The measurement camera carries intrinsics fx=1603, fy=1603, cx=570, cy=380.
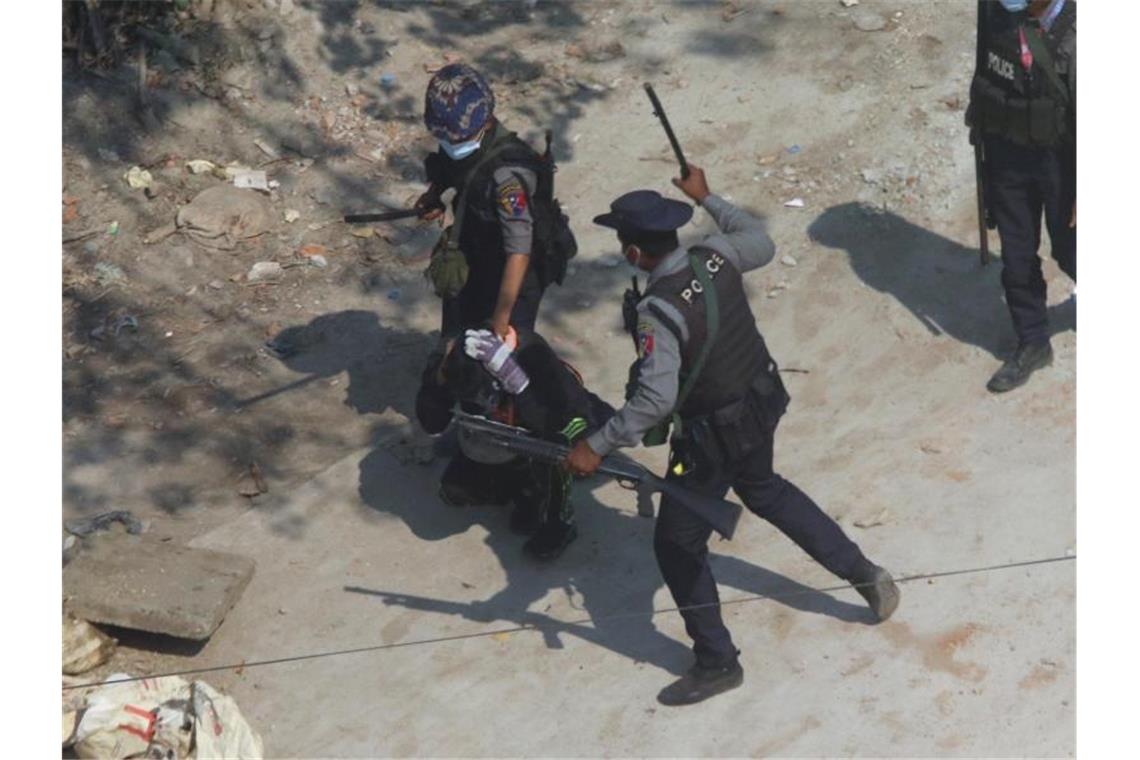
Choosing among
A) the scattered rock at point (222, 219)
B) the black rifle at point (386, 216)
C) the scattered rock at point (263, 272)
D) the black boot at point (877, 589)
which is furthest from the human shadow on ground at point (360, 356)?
the black boot at point (877, 589)

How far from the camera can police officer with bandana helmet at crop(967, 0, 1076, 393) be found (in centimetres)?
639

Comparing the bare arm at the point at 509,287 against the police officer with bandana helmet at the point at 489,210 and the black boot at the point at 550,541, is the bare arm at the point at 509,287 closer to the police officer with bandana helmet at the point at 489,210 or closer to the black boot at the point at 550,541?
the police officer with bandana helmet at the point at 489,210

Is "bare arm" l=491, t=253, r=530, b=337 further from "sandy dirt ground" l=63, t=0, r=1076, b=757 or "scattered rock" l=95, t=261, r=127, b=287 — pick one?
"scattered rock" l=95, t=261, r=127, b=287

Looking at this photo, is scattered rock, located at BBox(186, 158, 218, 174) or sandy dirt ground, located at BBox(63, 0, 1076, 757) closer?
sandy dirt ground, located at BBox(63, 0, 1076, 757)

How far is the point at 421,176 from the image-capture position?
8.68 metres

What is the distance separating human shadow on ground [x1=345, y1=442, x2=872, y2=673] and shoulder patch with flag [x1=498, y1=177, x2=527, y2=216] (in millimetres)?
1340

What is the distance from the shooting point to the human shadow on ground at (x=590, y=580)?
230 inches

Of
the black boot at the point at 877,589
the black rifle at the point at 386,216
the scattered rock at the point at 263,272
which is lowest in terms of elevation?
the scattered rock at the point at 263,272

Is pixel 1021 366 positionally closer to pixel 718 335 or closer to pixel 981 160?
pixel 981 160

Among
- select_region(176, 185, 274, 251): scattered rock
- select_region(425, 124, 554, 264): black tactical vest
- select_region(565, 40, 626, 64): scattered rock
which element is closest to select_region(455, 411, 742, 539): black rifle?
select_region(425, 124, 554, 264): black tactical vest

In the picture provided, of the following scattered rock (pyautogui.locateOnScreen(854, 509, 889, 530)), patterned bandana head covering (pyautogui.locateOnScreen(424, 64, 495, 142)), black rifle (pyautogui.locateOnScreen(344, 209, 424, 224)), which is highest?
patterned bandana head covering (pyautogui.locateOnScreen(424, 64, 495, 142))

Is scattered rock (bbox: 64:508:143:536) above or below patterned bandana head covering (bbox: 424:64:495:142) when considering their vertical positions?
below

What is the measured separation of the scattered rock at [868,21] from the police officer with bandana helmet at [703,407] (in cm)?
391

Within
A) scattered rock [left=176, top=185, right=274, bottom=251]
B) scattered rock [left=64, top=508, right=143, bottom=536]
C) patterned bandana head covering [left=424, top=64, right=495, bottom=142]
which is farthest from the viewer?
scattered rock [left=176, top=185, right=274, bottom=251]
